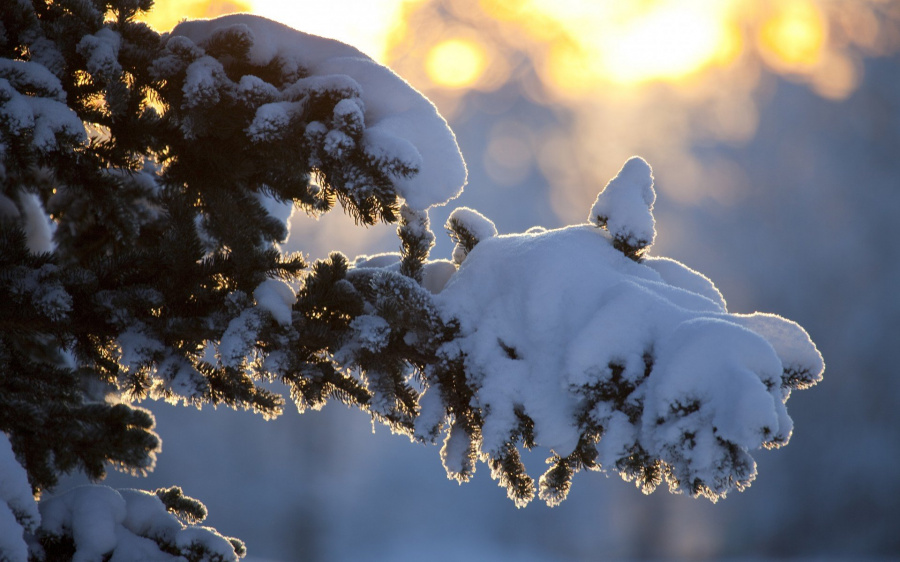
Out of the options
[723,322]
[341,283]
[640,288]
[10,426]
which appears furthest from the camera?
[10,426]

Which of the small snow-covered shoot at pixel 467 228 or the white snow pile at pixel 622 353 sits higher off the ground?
the small snow-covered shoot at pixel 467 228

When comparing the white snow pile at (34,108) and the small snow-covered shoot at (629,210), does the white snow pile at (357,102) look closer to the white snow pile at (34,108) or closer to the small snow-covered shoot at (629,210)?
the white snow pile at (34,108)

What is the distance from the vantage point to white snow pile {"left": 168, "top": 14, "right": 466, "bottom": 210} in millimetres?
1960

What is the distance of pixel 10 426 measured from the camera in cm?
225

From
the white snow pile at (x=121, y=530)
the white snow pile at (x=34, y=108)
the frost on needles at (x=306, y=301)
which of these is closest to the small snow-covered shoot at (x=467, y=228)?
the frost on needles at (x=306, y=301)

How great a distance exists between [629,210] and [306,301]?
110 cm

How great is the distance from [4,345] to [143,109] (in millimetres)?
989

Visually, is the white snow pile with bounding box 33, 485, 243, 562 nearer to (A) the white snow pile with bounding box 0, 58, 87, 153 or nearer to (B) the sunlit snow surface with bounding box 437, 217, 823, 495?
(B) the sunlit snow surface with bounding box 437, 217, 823, 495

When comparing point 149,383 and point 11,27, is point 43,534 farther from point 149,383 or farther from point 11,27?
point 11,27

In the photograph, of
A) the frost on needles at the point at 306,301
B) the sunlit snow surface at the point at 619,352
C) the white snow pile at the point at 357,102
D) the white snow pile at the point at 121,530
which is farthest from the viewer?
the white snow pile at the point at 121,530

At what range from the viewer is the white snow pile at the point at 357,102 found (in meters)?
1.96

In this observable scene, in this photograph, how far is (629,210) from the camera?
6.79ft

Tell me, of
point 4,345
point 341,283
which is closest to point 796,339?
point 341,283

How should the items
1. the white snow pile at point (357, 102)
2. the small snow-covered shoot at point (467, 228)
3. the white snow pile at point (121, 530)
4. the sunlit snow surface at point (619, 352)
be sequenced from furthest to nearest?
the small snow-covered shoot at point (467, 228) → the white snow pile at point (121, 530) → the white snow pile at point (357, 102) → the sunlit snow surface at point (619, 352)
